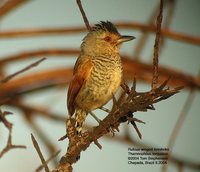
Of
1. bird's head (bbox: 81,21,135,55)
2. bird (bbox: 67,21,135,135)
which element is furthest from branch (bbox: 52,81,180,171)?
bird's head (bbox: 81,21,135,55)

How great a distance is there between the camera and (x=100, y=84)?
350 cm

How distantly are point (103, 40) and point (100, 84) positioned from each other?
468 mm

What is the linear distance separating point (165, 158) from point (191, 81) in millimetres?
1931

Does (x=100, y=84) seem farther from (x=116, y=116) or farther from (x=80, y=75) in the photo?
(x=116, y=116)

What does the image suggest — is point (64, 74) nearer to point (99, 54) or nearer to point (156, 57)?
point (99, 54)

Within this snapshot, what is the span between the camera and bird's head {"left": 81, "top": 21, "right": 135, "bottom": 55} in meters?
3.77

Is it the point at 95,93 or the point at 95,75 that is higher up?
the point at 95,75

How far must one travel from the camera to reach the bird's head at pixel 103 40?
377cm

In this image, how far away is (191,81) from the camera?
4559 millimetres

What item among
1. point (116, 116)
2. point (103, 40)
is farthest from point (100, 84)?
point (116, 116)

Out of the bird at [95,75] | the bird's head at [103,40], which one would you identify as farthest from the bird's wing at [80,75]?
the bird's head at [103,40]

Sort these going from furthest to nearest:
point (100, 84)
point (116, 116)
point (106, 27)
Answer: point (106, 27)
point (100, 84)
point (116, 116)

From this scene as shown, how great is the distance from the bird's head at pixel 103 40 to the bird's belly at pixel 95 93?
1.03ft

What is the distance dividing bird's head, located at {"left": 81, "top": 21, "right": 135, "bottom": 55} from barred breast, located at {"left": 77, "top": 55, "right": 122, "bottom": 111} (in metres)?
0.17
